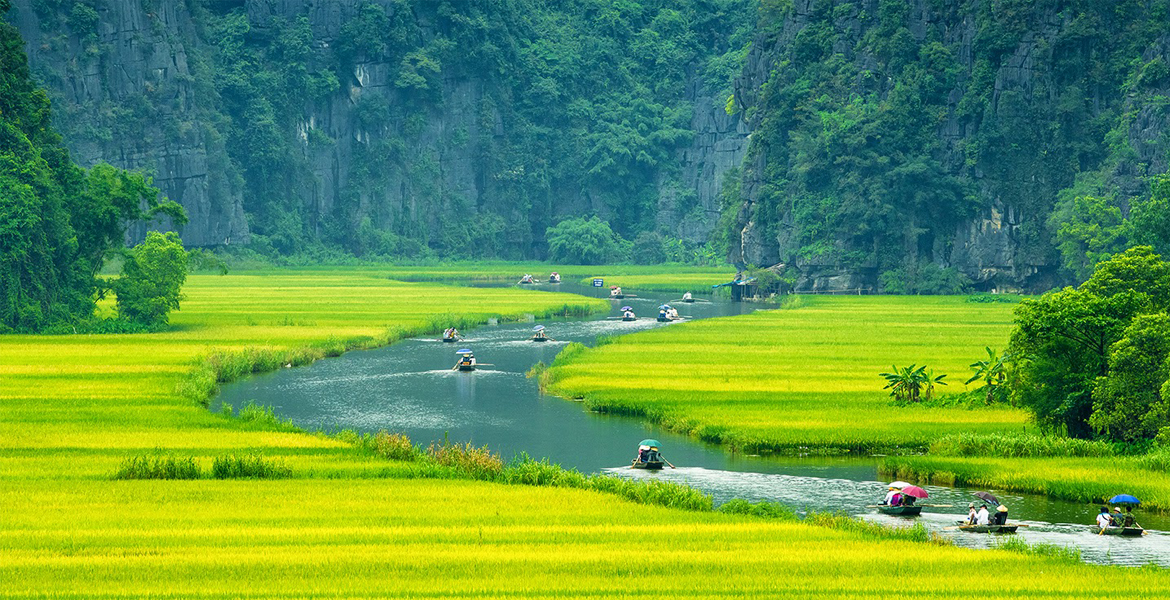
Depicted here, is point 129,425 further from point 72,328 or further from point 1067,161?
point 1067,161

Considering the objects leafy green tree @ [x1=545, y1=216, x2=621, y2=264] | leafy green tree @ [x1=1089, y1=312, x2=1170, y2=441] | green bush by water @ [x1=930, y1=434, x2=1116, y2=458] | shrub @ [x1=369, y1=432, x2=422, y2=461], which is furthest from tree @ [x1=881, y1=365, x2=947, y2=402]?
leafy green tree @ [x1=545, y1=216, x2=621, y2=264]

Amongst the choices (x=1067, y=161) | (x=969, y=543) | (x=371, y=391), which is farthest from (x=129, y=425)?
(x=1067, y=161)

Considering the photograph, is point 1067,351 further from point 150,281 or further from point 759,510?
point 150,281

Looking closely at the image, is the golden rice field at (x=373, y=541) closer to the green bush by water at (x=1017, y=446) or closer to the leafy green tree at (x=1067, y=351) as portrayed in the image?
the green bush by water at (x=1017, y=446)

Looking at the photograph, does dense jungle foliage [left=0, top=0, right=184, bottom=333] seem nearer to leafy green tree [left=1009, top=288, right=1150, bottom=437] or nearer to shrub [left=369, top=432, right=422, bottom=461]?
shrub [left=369, top=432, right=422, bottom=461]

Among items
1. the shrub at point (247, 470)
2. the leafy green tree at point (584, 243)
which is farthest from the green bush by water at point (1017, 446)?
the leafy green tree at point (584, 243)

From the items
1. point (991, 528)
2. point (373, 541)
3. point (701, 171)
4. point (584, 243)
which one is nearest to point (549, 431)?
point (373, 541)
